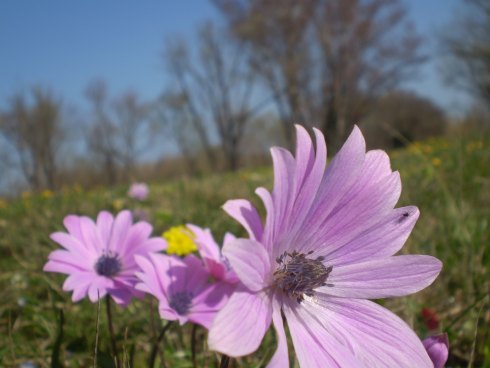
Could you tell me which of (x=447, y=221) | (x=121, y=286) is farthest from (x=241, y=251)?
(x=447, y=221)

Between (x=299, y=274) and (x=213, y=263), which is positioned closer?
(x=299, y=274)

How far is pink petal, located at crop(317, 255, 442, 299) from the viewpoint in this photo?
0.77 m

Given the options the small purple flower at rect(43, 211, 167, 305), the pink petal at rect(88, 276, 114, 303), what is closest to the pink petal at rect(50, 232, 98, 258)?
the small purple flower at rect(43, 211, 167, 305)

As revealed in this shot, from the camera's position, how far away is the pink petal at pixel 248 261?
2.10 ft

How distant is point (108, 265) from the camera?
1.08 metres

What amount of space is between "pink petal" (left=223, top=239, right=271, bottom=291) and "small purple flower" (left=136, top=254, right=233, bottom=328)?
26 centimetres

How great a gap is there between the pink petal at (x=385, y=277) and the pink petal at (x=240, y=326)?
0.22 metres

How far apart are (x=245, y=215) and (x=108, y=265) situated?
49 cm

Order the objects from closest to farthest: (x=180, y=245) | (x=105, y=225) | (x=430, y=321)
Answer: (x=105, y=225) < (x=430, y=321) < (x=180, y=245)

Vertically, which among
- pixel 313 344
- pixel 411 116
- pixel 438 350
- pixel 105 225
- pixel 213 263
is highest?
pixel 105 225

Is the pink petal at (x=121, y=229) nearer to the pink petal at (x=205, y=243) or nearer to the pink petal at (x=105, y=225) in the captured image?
the pink petal at (x=105, y=225)

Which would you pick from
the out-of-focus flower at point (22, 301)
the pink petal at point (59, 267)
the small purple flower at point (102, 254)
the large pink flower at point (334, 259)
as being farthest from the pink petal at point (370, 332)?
the out-of-focus flower at point (22, 301)

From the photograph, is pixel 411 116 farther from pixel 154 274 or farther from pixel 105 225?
pixel 154 274

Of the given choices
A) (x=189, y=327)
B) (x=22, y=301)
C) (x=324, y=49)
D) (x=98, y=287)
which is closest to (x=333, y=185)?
(x=98, y=287)
